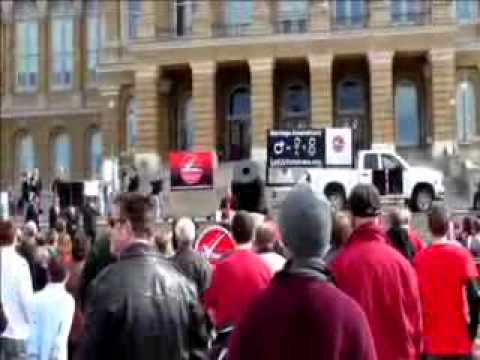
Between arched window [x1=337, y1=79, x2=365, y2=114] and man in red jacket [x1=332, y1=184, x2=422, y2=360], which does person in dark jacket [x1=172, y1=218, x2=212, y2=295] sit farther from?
arched window [x1=337, y1=79, x2=365, y2=114]

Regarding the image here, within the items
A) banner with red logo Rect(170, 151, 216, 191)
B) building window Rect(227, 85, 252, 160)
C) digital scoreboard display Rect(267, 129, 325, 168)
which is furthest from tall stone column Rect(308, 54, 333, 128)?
digital scoreboard display Rect(267, 129, 325, 168)

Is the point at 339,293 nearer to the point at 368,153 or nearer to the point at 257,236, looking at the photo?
the point at 257,236

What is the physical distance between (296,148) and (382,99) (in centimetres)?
1468

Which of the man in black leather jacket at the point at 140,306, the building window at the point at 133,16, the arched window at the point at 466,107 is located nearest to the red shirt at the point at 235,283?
the man in black leather jacket at the point at 140,306

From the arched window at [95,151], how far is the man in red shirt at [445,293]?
4840 centimetres

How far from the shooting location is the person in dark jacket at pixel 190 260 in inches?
360

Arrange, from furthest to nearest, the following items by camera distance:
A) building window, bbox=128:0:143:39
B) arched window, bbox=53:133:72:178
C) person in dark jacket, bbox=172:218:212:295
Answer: arched window, bbox=53:133:72:178, building window, bbox=128:0:143:39, person in dark jacket, bbox=172:218:212:295

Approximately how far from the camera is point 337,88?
1844 inches

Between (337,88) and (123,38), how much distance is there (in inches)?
416

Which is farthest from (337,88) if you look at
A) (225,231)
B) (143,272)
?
(143,272)

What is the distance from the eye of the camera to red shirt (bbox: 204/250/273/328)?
820 cm

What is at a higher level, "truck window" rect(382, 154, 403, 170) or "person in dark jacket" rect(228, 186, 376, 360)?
"truck window" rect(382, 154, 403, 170)

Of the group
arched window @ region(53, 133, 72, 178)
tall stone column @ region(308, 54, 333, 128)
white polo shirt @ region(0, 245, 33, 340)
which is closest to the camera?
white polo shirt @ region(0, 245, 33, 340)

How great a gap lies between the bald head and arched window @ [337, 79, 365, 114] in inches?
1676
